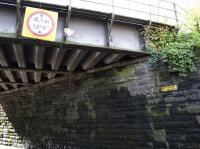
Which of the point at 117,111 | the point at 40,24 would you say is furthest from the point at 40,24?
the point at 117,111

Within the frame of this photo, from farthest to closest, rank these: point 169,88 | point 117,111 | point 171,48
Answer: point 117,111 < point 171,48 < point 169,88

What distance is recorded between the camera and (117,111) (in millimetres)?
11422

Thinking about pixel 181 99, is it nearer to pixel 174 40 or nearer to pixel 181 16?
pixel 174 40

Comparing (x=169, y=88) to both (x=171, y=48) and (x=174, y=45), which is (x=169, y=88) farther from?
(x=174, y=45)

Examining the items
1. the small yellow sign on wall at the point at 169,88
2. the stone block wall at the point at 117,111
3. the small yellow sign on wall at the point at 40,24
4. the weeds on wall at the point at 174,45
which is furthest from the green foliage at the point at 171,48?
the small yellow sign on wall at the point at 40,24

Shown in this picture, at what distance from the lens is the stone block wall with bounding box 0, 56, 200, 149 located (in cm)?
924

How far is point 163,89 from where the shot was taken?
388 inches

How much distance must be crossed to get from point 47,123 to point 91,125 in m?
4.11

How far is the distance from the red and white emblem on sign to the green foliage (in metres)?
3.55

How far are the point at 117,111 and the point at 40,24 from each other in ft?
14.9

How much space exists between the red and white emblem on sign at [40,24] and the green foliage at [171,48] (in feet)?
11.6

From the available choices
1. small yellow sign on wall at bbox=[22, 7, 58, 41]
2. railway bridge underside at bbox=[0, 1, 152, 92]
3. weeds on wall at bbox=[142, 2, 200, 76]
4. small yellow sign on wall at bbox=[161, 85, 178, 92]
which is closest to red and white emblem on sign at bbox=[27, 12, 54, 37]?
small yellow sign on wall at bbox=[22, 7, 58, 41]

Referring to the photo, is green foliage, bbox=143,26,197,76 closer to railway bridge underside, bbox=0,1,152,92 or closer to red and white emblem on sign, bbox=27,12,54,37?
railway bridge underside, bbox=0,1,152,92

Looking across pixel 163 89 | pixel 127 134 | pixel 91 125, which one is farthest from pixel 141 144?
pixel 91 125
